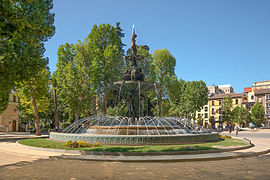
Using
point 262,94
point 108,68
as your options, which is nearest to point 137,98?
point 108,68

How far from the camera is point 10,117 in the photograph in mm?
51062

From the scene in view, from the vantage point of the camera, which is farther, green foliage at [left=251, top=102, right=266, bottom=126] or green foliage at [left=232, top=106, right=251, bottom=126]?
green foliage at [left=232, top=106, right=251, bottom=126]

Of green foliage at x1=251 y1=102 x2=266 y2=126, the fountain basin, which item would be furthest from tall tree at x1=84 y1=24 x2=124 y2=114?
green foliage at x1=251 y1=102 x2=266 y2=126

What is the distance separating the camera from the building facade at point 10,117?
49.8 metres

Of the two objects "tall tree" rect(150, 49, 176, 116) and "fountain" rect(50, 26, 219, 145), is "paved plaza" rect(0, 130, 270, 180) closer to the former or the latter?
"fountain" rect(50, 26, 219, 145)

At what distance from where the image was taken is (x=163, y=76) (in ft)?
154

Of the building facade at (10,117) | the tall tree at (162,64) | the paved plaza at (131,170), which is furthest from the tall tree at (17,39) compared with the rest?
the building facade at (10,117)

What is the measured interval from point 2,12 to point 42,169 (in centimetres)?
713

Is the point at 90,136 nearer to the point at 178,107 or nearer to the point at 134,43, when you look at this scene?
the point at 134,43

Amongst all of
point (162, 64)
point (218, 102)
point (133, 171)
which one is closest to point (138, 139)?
point (133, 171)

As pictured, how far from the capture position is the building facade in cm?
4975

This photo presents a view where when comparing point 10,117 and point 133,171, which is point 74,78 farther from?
point 133,171

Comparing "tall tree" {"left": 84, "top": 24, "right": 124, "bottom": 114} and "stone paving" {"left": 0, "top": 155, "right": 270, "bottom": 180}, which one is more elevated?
"tall tree" {"left": 84, "top": 24, "right": 124, "bottom": 114}

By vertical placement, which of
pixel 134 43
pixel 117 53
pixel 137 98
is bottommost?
pixel 137 98
